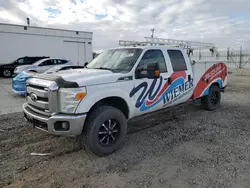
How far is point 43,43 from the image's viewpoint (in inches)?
886

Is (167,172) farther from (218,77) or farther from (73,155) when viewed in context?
(218,77)

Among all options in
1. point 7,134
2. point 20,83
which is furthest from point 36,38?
point 7,134

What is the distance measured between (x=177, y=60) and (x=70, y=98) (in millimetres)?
3084

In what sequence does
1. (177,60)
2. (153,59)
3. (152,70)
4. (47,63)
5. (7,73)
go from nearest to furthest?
(152,70) < (153,59) < (177,60) < (47,63) < (7,73)

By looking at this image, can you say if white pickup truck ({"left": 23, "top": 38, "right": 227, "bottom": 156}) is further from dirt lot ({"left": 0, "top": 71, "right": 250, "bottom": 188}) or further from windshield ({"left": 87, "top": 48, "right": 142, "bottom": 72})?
dirt lot ({"left": 0, "top": 71, "right": 250, "bottom": 188})

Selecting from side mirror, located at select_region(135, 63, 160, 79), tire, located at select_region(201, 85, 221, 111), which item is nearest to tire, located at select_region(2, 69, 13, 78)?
tire, located at select_region(201, 85, 221, 111)

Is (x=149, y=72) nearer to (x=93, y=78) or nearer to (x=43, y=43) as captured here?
(x=93, y=78)

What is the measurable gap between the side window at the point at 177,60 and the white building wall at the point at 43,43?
66.0ft

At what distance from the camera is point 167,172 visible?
3.23 metres

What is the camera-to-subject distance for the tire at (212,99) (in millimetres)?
6670

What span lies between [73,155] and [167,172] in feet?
5.51

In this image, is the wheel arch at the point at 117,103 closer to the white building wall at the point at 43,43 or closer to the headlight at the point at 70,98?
the headlight at the point at 70,98

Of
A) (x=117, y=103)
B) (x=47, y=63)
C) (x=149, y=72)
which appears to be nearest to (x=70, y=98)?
(x=117, y=103)

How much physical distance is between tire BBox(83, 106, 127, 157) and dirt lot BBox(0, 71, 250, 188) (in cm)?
18
